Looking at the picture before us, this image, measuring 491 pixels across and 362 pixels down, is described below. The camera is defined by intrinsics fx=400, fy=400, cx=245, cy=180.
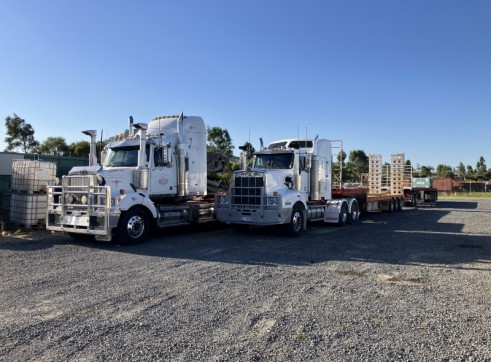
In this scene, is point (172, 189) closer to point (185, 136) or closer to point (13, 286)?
point (185, 136)

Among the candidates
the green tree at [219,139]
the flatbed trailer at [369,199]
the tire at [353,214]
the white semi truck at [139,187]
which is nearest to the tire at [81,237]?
the white semi truck at [139,187]

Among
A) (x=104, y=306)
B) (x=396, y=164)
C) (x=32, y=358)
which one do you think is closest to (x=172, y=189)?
(x=104, y=306)

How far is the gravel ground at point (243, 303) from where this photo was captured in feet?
13.8

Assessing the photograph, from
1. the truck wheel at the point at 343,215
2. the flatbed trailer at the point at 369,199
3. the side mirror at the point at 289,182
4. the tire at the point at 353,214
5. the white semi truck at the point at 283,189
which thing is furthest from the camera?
the tire at the point at 353,214

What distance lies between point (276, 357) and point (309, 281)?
3265mm

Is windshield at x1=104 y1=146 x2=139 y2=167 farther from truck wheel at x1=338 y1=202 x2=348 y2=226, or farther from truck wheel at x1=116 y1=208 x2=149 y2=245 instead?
truck wheel at x1=338 y1=202 x2=348 y2=226

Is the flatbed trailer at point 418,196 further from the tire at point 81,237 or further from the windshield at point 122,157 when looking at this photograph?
the tire at point 81,237

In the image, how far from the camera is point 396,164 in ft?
95.8

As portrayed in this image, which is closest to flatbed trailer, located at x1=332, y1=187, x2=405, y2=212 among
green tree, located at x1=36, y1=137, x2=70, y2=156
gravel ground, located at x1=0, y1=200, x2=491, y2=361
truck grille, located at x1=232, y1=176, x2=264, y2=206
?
truck grille, located at x1=232, y1=176, x2=264, y2=206

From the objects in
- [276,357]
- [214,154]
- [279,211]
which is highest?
[214,154]

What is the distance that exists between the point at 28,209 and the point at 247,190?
23.1ft

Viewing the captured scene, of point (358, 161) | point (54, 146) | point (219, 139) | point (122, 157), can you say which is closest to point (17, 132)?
point (54, 146)

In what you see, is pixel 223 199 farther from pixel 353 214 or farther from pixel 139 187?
pixel 353 214

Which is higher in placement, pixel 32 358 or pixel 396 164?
pixel 396 164
